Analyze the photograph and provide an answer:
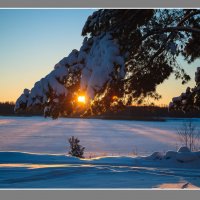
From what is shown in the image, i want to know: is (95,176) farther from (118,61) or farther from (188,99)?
(188,99)

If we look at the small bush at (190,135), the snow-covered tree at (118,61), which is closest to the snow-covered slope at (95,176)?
the snow-covered tree at (118,61)

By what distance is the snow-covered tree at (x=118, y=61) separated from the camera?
6.73 metres

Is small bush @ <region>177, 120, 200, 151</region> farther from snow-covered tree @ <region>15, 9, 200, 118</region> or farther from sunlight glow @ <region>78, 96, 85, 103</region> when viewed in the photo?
sunlight glow @ <region>78, 96, 85, 103</region>

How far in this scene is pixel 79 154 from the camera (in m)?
11.0

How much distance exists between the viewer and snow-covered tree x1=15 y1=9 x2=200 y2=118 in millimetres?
6727

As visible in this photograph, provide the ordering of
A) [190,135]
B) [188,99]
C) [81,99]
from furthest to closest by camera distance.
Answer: [190,135]
[188,99]
[81,99]

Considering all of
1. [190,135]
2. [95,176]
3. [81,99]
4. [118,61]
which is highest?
[118,61]

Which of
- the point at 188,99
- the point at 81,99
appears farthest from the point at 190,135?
the point at 81,99

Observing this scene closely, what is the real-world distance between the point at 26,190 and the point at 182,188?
6.90 ft

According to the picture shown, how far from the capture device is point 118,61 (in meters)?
6.57

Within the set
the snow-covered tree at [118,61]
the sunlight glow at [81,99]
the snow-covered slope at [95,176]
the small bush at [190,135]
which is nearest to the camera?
the snow-covered slope at [95,176]

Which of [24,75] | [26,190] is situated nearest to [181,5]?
[24,75]

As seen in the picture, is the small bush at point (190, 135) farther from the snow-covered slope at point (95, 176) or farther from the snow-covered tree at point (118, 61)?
the snow-covered slope at point (95, 176)

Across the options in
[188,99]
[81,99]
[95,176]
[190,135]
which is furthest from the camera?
[190,135]
